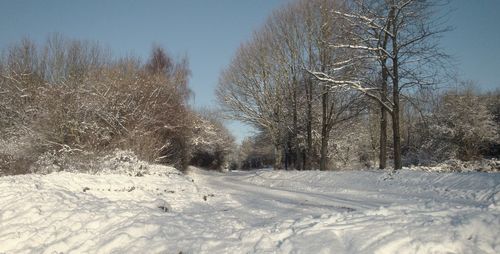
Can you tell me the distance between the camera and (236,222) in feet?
26.2

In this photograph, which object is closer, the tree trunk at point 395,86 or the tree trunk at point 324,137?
the tree trunk at point 395,86

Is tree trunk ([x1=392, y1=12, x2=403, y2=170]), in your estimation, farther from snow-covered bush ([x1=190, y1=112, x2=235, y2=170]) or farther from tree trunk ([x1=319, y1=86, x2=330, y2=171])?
snow-covered bush ([x1=190, y1=112, x2=235, y2=170])

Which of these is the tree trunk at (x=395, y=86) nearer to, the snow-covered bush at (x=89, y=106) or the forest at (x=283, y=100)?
the forest at (x=283, y=100)

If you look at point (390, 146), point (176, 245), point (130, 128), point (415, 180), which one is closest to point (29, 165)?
point (130, 128)

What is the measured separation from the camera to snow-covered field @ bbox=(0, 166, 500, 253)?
539cm

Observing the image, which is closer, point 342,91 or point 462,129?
point 342,91

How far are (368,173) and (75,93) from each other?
15.4 metres

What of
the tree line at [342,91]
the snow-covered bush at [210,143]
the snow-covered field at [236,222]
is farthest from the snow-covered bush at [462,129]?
the snow-covered field at [236,222]

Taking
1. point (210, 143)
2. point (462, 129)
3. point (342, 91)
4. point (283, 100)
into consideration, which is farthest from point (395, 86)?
point (210, 143)

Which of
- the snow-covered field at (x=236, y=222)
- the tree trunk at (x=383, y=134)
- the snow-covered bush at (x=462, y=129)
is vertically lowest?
the snow-covered field at (x=236, y=222)

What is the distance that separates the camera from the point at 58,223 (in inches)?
302

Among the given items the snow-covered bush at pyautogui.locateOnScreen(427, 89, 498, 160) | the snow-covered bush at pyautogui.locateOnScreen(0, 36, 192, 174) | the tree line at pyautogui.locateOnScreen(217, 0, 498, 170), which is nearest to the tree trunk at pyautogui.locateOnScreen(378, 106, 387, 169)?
the tree line at pyautogui.locateOnScreen(217, 0, 498, 170)

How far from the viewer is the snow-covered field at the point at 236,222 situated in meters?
5.39

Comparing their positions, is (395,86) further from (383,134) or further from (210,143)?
(210,143)
